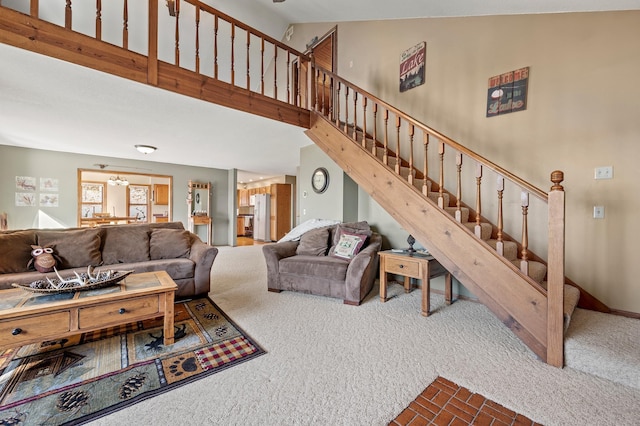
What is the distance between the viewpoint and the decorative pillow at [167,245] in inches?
131

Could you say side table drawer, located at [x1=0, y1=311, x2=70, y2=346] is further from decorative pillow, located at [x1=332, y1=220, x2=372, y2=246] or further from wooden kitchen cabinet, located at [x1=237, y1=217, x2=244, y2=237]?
wooden kitchen cabinet, located at [x1=237, y1=217, x2=244, y2=237]

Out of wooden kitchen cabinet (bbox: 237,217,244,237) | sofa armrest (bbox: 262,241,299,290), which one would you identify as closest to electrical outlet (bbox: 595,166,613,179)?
sofa armrest (bbox: 262,241,299,290)

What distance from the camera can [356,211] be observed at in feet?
15.1

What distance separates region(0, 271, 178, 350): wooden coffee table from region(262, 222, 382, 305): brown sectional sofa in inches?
54.5

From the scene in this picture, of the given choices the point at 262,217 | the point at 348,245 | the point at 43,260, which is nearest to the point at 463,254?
the point at 348,245

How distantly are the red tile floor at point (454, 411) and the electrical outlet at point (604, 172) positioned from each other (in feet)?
7.20

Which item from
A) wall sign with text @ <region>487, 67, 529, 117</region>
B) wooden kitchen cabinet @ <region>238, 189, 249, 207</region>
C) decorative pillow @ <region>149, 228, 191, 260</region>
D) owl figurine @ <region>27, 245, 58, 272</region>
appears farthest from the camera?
wooden kitchen cabinet @ <region>238, 189, 249, 207</region>

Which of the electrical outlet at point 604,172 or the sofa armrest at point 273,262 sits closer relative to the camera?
the electrical outlet at point 604,172

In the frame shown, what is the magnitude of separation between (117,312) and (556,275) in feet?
9.74

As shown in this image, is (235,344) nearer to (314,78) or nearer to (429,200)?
(429,200)

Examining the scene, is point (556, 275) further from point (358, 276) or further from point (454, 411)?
point (358, 276)

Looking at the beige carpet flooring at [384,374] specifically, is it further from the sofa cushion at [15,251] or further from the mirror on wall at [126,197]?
the mirror on wall at [126,197]

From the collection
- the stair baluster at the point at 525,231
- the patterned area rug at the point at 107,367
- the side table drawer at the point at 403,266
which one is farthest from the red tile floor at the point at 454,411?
the side table drawer at the point at 403,266

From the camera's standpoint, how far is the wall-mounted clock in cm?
476
